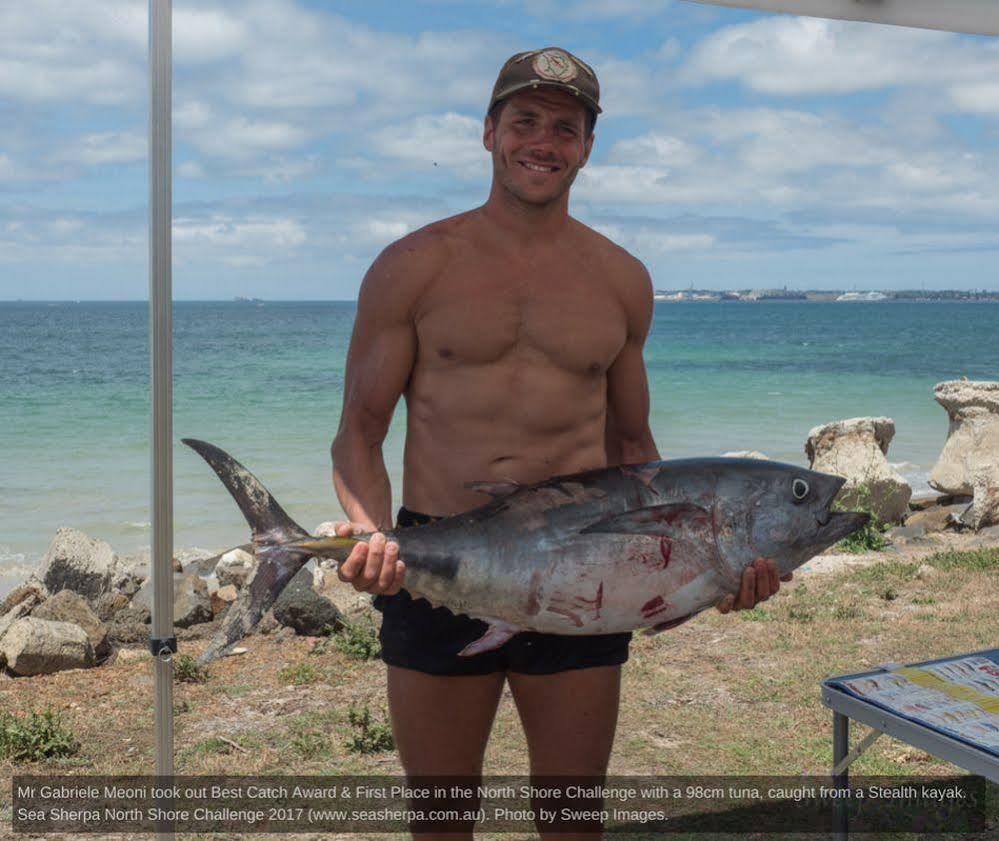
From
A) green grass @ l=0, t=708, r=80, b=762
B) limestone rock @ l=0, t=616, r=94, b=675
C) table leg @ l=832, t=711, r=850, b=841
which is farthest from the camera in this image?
limestone rock @ l=0, t=616, r=94, b=675

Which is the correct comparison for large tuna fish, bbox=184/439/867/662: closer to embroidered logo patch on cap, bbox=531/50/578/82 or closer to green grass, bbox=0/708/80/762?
embroidered logo patch on cap, bbox=531/50/578/82

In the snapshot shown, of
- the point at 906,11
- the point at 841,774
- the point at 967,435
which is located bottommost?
the point at 841,774

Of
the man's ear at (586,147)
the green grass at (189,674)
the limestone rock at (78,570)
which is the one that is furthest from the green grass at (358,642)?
the man's ear at (586,147)

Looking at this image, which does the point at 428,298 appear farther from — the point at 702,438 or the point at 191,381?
the point at 191,381

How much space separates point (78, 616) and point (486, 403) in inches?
172

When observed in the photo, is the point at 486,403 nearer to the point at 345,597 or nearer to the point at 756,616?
the point at 756,616

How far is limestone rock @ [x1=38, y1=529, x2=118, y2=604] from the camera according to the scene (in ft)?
23.4

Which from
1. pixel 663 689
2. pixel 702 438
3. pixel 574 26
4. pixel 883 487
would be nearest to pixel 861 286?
pixel 574 26

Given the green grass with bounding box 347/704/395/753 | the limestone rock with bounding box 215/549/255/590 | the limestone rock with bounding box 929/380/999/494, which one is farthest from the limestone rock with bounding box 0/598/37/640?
the limestone rock with bounding box 929/380/999/494

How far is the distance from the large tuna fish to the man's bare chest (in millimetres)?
375

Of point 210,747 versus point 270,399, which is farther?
point 270,399

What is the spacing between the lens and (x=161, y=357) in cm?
258

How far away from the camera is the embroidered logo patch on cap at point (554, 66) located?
85.5 inches
